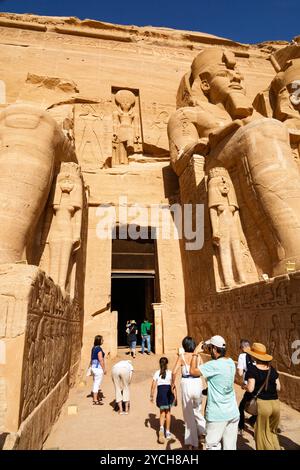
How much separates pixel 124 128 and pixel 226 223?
5308mm

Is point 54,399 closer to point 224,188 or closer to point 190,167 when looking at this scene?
point 224,188

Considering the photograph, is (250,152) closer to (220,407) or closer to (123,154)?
(220,407)

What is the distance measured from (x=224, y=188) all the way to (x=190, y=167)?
1.43 meters

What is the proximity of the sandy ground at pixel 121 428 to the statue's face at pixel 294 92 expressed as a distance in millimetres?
6682

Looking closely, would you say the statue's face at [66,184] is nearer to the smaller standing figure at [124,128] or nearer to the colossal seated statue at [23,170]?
the colossal seated statue at [23,170]

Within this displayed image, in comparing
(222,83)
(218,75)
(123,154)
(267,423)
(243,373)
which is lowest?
(267,423)

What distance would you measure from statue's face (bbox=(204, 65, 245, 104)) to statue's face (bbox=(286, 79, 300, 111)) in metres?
1.16

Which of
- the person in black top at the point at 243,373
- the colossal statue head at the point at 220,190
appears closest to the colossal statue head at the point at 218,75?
the colossal statue head at the point at 220,190

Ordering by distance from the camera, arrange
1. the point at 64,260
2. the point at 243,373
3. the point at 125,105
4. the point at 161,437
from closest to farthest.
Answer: the point at 161,437, the point at 243,373, the point at 64,260, the point at 125,105

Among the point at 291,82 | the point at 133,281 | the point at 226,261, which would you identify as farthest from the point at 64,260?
the point at 133,281

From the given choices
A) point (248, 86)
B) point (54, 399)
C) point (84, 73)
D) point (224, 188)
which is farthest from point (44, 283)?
point (248, 86)

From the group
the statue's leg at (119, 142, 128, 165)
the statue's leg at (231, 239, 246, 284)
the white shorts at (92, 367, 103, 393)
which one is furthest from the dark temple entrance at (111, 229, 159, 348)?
the white shorts at (92, 367, 103, 393)

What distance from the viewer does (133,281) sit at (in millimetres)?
14250

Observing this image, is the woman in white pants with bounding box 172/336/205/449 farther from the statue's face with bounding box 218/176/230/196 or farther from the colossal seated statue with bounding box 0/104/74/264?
the statue's face with bounding box 218/176/230/196
